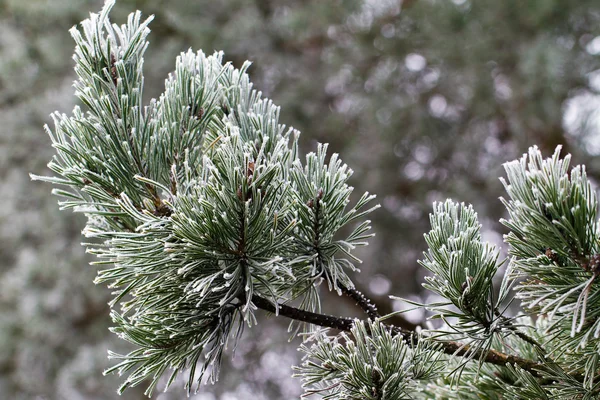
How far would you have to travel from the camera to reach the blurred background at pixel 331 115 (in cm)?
199

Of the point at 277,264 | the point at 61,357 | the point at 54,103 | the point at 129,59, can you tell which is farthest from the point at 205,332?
the point at 61,357

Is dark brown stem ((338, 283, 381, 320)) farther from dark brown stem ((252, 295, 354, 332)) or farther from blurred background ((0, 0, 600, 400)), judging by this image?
blurred background ((0, 0, 600, 400))

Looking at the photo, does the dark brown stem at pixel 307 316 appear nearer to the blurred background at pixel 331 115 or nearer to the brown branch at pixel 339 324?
the brown branch at pixel 339 324

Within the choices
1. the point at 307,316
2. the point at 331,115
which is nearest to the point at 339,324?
the point at 307,316

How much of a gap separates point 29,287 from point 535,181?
2154 millimetres

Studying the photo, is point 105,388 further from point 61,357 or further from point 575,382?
point 575,382

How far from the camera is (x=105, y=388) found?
2.34 metres

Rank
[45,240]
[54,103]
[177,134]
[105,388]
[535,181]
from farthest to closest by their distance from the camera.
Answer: [105,388] < [45,240] < [54,103] < [177,134] < [535,181]

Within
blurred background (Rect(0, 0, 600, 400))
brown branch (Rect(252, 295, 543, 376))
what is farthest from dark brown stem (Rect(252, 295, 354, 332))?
blurred background (Rect(0, 0, 600, 400))

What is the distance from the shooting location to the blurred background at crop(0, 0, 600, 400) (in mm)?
1985

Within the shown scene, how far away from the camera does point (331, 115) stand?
2.36 m

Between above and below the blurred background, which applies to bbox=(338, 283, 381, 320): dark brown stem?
below

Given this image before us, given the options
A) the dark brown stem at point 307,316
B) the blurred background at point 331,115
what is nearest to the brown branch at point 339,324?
the dark brown stem at point 307,316

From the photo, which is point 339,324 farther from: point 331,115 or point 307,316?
point 331,115
